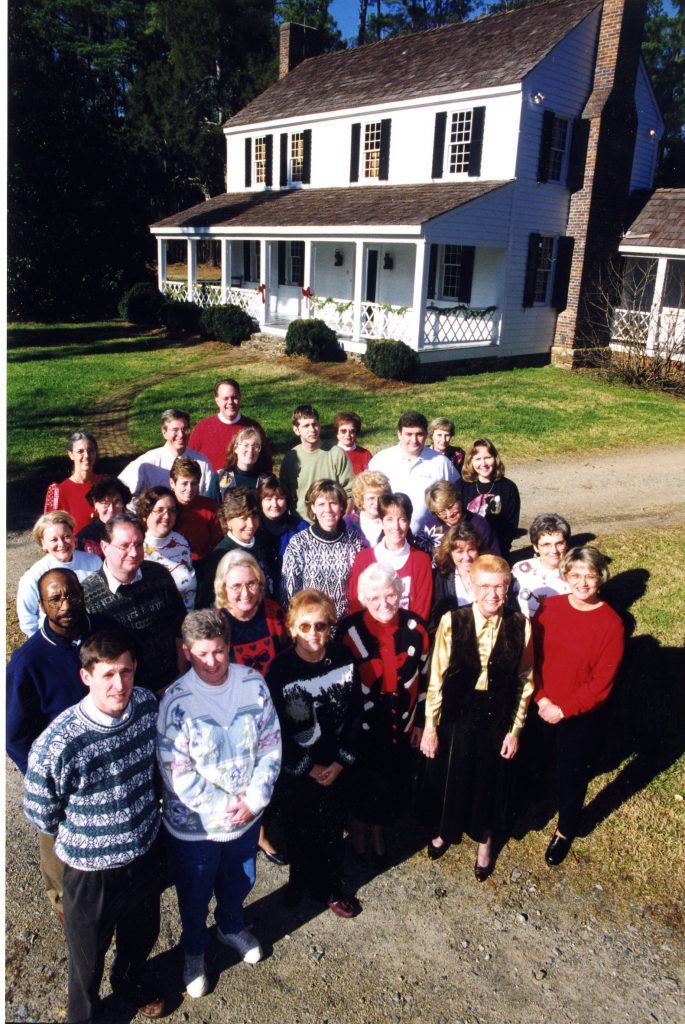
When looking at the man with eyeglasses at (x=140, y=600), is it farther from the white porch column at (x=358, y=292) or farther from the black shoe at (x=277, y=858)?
the white porch column at (x=358, y=292)

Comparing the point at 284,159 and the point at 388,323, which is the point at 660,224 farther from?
the point at 284,159

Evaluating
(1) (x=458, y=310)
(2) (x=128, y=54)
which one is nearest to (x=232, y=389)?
(1) (x=458, y=310)

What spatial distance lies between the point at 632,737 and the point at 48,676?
4135 mm

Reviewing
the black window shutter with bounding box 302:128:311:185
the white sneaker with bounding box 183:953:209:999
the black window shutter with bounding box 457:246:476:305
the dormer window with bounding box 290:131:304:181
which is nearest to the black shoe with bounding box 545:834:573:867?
the white sneaker with bounding box 183:953:209:999

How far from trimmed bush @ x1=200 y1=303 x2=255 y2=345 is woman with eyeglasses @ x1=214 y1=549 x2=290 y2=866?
18720 mm

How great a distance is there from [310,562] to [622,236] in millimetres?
20640

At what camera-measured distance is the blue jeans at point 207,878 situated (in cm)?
340

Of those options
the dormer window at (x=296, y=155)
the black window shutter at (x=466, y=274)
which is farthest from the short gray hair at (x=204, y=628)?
the dormer window at (x=296, y=155)

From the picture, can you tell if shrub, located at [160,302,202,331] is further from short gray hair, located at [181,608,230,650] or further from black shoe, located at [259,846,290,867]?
short gray hair, located at [181,608,230,650]

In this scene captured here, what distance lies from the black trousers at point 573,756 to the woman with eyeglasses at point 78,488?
3.47 m

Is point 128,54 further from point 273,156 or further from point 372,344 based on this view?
point 372,344

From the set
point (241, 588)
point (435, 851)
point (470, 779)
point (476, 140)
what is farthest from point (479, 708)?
point (476, 140)

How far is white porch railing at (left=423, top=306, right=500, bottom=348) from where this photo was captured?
19203 mm

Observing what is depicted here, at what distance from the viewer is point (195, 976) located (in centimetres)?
346
